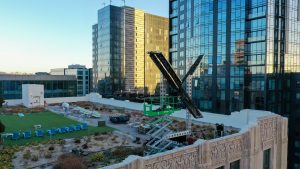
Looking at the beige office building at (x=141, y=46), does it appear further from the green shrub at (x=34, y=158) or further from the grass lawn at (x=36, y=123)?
the green shrub at (x=34, y=158)

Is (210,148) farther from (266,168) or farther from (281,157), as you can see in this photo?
(281,157)

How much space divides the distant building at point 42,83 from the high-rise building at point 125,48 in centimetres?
2675

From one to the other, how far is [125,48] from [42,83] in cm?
4569

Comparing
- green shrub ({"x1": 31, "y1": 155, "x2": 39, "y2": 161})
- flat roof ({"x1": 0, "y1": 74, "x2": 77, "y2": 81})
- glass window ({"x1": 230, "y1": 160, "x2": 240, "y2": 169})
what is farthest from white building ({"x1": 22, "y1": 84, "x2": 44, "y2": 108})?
glass window ({"x1": 230, "y1": 160, "x2": 240, "y2": 169})

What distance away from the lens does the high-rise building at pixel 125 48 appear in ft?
394

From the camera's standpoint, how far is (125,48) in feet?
405

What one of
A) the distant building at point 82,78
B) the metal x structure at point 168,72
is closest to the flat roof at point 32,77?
the distant building at point 82,78

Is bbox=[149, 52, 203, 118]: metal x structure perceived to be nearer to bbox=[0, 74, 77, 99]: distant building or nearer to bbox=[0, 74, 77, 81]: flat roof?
bbox=[0, 74, 77, 99]: distant building

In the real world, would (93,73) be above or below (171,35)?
below

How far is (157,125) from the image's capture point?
24703 mm

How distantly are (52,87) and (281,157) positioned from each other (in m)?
80.6

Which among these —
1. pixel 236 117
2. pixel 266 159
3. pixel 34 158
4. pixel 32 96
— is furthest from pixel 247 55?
pixel 34 158

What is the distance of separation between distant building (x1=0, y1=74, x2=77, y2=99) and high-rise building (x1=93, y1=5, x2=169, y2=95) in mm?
26754

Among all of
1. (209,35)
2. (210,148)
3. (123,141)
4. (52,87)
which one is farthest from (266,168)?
(52,87)
